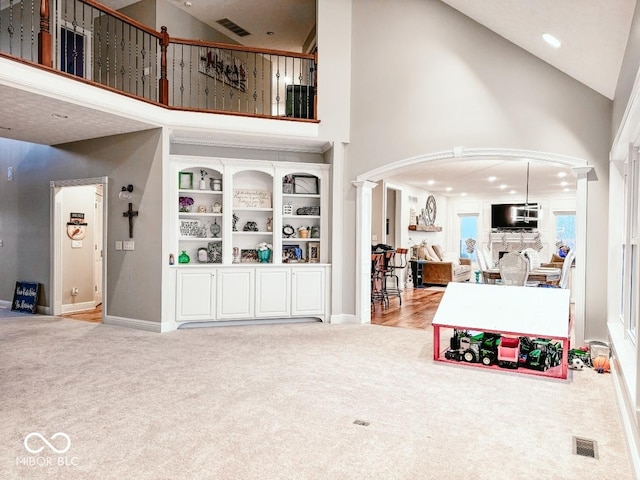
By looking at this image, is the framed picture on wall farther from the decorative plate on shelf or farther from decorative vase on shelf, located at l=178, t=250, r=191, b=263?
decorative vase on shelf, located at l=178, t=250, r=191, b=263

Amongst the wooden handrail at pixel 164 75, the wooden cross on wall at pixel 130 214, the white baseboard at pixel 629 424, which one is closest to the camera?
the white baseboard at pixel 629 424

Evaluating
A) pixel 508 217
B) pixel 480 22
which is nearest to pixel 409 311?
pixel 480 22

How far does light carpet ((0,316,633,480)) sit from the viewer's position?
8.09 feet

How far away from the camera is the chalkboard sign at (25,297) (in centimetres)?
721

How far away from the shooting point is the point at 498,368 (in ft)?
13.9

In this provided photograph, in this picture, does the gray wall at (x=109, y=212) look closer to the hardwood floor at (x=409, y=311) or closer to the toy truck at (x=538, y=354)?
the hardwood floor at (x=409, y=311)

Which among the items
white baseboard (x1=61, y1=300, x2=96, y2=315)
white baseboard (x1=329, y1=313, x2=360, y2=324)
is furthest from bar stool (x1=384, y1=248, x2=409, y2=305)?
white baseboard (x1=61, y1=300, x2=96, y2=315)

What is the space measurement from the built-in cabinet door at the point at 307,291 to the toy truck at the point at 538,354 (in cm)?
288

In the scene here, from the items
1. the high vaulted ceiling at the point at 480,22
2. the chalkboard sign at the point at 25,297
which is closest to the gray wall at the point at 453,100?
the high vaulted ceiling at the point at 480,22

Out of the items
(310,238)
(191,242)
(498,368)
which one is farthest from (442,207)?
(498,368)

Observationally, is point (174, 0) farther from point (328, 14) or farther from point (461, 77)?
point (461, 77)

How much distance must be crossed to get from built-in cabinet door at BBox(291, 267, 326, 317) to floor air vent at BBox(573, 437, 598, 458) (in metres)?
4.12

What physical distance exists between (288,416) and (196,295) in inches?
134

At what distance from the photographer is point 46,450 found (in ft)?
8.59
